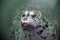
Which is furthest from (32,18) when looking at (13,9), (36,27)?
(13,9)

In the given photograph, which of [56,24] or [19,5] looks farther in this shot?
[19,5]

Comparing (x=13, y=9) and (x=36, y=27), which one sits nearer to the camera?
(x=36, y=27)

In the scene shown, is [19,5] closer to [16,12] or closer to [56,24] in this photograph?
[16,12]

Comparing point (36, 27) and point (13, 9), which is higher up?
point (13, 9)

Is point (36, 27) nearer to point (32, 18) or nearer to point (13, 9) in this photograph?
point (32, 18)

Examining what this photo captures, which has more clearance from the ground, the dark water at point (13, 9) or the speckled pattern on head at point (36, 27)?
the dark water at point (13, 9)

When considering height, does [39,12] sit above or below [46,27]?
above

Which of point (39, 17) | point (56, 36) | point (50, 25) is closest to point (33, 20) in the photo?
point (39, 17)

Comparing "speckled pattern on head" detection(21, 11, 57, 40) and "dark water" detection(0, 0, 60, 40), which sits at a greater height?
"dark water" detection(0, 0, 60, 40)
